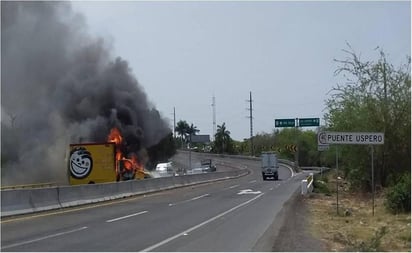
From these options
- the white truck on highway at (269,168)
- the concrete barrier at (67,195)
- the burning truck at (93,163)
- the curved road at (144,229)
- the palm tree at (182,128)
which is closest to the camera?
the curved road at (144,229)

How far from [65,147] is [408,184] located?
43.1 m

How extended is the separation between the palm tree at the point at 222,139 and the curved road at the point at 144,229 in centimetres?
12819

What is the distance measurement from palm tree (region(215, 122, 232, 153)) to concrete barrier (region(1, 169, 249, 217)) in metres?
112

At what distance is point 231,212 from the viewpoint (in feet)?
74.0

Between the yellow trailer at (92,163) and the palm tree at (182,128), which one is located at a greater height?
the palm tree at (182,128)

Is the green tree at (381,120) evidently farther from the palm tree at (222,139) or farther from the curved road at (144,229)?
the palm tree at (222,139)

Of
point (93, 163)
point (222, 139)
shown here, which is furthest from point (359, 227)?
point (222, 139)

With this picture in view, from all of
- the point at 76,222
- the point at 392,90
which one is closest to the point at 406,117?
the point at 392,90

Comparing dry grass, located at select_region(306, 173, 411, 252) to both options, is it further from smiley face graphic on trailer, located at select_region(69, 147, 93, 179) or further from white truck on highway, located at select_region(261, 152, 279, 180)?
white truck on highway, located at select_region(261, 152, 279, 180)

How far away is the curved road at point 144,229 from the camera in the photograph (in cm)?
1320

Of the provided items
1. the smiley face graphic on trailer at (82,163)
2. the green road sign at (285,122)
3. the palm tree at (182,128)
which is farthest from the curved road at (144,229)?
the palm tree at (182,128)

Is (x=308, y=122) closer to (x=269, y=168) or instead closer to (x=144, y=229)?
(x=269, y=168)

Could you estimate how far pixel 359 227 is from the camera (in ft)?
56.8

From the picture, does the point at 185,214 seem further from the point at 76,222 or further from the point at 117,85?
the point at 117,85
